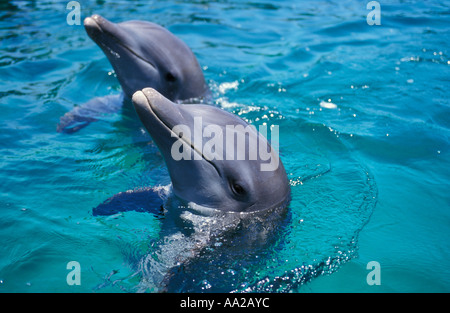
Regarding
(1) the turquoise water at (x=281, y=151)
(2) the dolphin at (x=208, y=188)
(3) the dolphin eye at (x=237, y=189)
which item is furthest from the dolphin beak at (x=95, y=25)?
(3) the dolphin eye at (x=237, y=189)

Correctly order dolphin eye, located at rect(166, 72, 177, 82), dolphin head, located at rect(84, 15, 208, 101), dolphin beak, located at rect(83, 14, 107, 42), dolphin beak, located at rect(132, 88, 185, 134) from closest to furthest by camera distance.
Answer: dolphin beak, located at rect(132, 88, 185, 134), dolphin beak, located at rect(83, 14, 107, 42), dolphin head, located at rect(84, 15, 208, 101), dolphin eye, located at rect(166, 72, 177, 82)

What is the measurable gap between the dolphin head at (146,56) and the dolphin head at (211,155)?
2459mm

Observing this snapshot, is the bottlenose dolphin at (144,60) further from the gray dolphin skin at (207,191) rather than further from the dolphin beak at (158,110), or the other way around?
the dolphin beak at (158,110)

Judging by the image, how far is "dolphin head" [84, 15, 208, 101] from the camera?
6.88 m

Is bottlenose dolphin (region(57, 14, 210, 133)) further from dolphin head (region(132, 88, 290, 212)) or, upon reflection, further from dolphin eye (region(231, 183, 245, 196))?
dolphin eye (region(231, 183, 245, 196))

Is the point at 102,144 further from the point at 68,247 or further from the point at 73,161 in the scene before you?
the point at 68,247

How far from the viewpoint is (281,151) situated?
6883 millimetres

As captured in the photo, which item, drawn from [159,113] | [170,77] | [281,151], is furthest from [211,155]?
[170,77]

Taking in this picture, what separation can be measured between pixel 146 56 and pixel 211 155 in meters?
2.97

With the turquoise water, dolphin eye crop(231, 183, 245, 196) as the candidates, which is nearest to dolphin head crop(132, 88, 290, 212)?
dolphin eye crop(231, 183, 245, 196)

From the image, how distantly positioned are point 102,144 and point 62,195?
1373 millimetres

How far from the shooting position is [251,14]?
13680 millimetres

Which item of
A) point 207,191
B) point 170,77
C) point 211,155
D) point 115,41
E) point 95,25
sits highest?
point 95,25

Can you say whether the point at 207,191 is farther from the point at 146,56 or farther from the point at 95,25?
the point at 95,25
